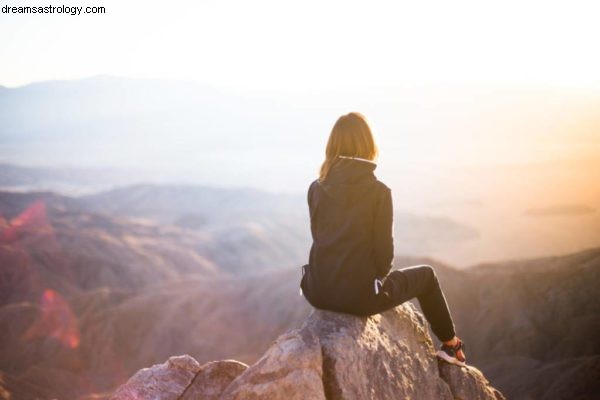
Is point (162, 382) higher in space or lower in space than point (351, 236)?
lower

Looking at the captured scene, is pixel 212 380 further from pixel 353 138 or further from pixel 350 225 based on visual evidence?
pixel 353 138

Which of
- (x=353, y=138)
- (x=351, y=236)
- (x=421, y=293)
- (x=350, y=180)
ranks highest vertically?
(x=353, y=138)

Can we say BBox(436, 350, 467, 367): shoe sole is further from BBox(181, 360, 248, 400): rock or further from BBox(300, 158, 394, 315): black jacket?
BBox(181, 360, 248, 400): rock

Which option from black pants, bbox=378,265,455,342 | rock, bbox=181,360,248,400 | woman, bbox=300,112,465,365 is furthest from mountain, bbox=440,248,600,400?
woman, bbox=300,112,465,365

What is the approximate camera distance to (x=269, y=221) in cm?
10888

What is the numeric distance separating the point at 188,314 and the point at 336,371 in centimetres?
3259

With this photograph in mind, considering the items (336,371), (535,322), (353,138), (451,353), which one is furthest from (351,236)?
(535,322)

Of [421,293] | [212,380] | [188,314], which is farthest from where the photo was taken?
[188,314]

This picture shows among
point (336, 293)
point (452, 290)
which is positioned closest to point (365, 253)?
point (336, 293)

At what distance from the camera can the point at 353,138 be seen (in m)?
4.42

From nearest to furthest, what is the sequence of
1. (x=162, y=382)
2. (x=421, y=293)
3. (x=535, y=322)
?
1. (x=421, y=293)
2. (x=162, y=382)
3. (x=535, y=322)

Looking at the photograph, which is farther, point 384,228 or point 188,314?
point 188,314

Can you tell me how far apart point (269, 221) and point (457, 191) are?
50238 millimetres

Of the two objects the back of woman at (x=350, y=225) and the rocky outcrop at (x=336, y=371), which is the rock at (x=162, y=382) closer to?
the rocky outcrop at (x=336, y=371)
